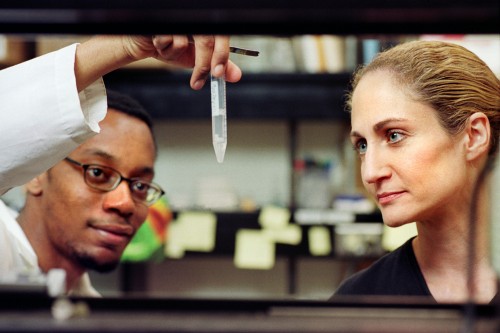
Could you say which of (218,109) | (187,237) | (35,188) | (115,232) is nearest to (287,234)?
(187,237)

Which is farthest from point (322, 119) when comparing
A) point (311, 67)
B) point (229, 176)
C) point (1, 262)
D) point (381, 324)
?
point (381, 324)

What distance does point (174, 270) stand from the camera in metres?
3.57

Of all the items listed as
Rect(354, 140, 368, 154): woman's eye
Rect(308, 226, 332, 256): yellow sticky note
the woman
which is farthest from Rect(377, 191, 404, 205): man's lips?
Rect(308, 226, 332, 256): yellow sticky note

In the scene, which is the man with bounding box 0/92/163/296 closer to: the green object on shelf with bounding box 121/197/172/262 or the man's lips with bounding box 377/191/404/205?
the man's lips with bounding box 377/191/404/205

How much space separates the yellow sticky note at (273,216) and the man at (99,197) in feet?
7.11

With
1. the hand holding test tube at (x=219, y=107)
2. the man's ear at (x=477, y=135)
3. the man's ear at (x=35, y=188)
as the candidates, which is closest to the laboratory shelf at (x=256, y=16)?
the hand holding test tube at (x=219, y=107)

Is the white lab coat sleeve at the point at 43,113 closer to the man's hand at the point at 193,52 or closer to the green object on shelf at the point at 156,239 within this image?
the man's hand at the point at 193,52

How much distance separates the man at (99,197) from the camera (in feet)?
4.10

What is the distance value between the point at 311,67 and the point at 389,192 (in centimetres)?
248

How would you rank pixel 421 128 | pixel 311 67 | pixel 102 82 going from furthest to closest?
pixel 311 67
pixel 421 128
pixel 102 82

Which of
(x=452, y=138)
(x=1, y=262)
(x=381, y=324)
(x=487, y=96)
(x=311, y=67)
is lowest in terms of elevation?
(x=381, y=324)

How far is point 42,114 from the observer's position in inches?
33.3

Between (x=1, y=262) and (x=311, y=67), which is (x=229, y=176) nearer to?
(x=311, y=67)

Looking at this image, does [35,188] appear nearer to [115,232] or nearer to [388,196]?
[115,232]
